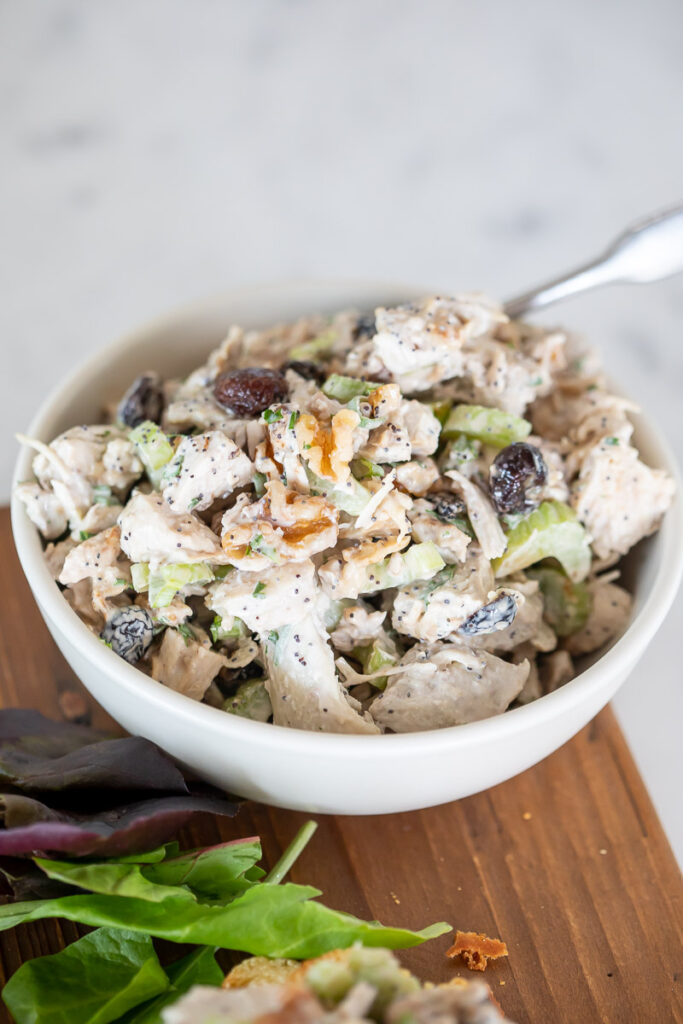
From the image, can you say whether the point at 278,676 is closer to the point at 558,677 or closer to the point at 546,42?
the point at 558,677

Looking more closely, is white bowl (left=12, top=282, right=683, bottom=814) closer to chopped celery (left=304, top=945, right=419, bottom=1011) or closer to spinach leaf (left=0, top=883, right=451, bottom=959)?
spinach leaf (left=0, top=883, right=451, bottom=959)

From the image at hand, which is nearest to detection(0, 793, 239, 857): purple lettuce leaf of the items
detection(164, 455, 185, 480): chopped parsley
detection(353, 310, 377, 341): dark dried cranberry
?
detection(164, 455, 185, 480): chopped parsley

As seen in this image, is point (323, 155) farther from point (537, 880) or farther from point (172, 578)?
point (537, 880)

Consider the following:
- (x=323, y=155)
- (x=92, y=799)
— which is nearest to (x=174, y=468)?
(x=92, y=799)

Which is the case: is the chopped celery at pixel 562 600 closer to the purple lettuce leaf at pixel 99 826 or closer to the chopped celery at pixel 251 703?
the chopped celery at pixel 251 703

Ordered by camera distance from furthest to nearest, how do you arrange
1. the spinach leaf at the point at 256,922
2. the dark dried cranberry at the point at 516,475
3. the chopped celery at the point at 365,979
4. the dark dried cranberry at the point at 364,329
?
the dark dried cranberry at the point at 364,329 → the dark dried cranberry at the point at 516,475 → the spinach leaf at the point at 256,922 → the chopped celery at the point at 365,979

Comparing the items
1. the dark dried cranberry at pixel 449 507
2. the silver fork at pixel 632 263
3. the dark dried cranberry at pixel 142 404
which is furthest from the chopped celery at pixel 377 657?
the silver fork at pixel 632 263
